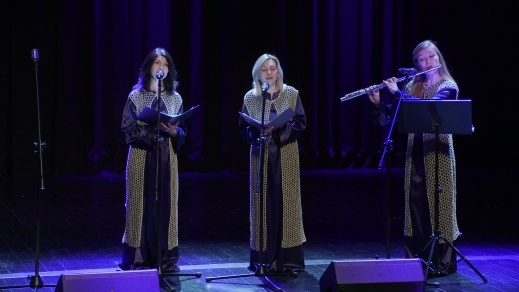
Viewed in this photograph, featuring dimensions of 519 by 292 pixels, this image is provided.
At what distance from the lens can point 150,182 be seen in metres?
5.96

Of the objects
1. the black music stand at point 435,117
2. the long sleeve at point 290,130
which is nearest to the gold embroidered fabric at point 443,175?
the black music stand at point 435,117

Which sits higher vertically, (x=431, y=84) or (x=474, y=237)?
(x=431, y=84)

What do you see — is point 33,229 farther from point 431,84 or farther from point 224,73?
point 224,73

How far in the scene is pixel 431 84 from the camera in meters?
6.10

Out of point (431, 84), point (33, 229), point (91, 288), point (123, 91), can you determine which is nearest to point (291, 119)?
point (431, 84)

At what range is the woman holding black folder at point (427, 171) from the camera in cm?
599

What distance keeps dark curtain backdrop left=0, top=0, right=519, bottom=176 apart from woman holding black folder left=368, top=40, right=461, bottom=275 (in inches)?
251

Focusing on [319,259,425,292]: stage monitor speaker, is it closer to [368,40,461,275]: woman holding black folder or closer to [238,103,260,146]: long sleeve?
[368,40,461,275]: woman holding black folder

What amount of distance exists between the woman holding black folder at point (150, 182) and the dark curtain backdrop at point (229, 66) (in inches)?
221

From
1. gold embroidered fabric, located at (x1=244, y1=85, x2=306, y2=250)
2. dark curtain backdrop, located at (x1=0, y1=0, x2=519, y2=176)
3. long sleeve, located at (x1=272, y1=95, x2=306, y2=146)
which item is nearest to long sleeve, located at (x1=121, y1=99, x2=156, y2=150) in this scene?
gold embroidered fabric, located at (x1=244, y1=85, x2=306, y2=250)

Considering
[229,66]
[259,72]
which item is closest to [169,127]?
[259,72]

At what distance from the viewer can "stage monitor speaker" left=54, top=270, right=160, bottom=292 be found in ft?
13.0

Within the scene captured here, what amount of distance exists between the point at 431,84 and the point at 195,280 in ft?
7.84

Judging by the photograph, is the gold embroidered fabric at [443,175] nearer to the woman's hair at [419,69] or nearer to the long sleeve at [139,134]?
Result: the woman's hair at [419,69]
